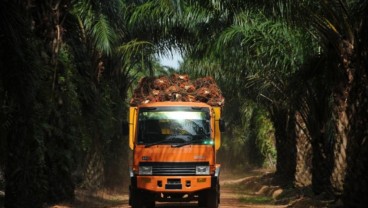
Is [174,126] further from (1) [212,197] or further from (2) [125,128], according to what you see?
(1) [212,197]

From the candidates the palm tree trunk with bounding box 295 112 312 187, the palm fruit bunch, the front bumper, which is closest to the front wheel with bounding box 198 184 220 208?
the front bumper

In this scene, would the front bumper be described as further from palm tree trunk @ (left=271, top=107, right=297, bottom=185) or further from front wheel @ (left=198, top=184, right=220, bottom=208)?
palm tree trunk @ (left=271, top=107, right=297, bottom=185)

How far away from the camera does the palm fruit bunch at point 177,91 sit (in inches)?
631

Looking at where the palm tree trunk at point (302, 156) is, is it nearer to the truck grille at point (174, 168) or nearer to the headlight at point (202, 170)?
the headlight at point (202, 170)

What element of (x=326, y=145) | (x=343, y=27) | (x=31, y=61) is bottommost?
(x=326, y=145)

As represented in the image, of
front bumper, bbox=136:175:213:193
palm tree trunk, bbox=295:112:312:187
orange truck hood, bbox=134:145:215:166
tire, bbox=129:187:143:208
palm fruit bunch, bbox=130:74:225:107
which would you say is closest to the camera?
front bumper, bbox=136:175:213:193

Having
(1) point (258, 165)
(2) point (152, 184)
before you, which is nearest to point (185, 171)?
(2) point (152, 184)

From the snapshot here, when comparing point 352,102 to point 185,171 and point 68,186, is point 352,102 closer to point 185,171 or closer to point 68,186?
point 185,171

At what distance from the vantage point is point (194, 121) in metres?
13.6

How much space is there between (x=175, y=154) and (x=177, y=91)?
3.30m

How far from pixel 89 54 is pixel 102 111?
6.81 ft

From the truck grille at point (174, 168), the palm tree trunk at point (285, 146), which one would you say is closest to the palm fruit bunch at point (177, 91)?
the truck grille at point (174, 168)

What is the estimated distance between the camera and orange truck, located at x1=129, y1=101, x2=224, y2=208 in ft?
43.3

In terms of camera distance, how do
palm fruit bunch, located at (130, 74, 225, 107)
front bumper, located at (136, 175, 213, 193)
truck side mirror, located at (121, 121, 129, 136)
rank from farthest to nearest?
palm fruit bunch, located at (130, 74, 225, 107) < truck side mirror, located at (121, 121, 129, 136) < front bumper, located at (136, 175, 213, 193)
